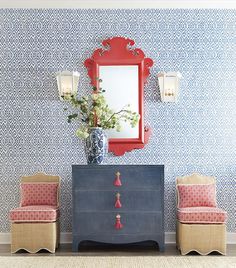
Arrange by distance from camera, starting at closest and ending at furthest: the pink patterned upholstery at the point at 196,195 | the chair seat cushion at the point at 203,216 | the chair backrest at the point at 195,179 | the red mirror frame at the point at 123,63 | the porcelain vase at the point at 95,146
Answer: the chair seat cushion at the point at 203,216 → the porcelain vase at the point at 95,146 → the pink patterned upholstery at the point at 196,195 → the chair backrest at the point at 195,179 → the red mirror frame at the point at 123,63

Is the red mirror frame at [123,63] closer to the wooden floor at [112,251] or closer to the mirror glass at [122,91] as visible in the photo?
the mirror glass at [122,91]

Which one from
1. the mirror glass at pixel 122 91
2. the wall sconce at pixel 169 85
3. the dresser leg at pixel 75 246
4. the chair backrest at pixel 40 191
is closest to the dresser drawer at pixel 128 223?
the dresser leg at pixel 75 246

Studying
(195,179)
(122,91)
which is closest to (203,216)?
(195,179)

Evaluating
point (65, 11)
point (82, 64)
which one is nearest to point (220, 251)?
point (82, 64)

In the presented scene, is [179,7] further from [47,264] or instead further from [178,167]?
[47,264]

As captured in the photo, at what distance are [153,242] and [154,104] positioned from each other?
1505 mm

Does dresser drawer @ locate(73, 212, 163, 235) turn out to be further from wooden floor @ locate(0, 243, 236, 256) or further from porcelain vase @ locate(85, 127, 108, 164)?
porcelain vase @ locate(85, 127, 108, 164)

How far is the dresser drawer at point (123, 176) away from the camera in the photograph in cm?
594

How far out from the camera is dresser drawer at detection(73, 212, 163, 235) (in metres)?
5.91

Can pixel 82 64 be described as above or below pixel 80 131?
above

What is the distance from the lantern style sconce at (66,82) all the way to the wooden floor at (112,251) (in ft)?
5.41

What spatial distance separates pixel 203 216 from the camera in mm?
5867

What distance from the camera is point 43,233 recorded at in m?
5.93

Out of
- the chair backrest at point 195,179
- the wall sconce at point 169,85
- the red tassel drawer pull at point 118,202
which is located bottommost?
the red tassel drawer pull at point 118,202
